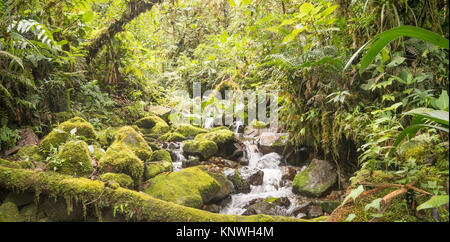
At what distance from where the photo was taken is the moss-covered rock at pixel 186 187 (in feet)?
10.7

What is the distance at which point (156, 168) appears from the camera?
386 centimetres

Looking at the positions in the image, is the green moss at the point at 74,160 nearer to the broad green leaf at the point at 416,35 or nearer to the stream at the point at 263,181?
the stream at the point at 263,181

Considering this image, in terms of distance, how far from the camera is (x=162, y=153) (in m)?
4.35

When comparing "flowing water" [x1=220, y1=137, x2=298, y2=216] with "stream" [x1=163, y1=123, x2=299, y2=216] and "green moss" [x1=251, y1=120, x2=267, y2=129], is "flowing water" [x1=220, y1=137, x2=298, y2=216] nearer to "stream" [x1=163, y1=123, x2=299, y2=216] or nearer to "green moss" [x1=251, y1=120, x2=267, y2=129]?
"stream" [x1=163, y1=123, x2=299, y2=216]

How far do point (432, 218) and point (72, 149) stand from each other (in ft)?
11.9

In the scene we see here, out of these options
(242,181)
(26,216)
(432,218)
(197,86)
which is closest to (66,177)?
(26,216)

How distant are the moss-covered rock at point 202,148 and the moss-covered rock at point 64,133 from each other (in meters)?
1.91

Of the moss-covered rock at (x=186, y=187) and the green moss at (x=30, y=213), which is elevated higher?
the green moss at (x=30, y=213)

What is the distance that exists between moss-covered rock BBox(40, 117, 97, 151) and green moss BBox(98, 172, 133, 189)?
82cm

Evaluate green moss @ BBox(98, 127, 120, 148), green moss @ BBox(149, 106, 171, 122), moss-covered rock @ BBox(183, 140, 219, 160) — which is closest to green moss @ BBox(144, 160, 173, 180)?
green moss @ BBox(98, 127, 120, 148)

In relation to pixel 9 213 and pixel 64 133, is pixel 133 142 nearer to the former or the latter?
pixel 64 133

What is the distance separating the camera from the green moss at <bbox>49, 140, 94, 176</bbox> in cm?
279

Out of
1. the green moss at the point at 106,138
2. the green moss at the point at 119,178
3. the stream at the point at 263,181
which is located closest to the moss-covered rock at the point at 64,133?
the green moss at the point at 106,138

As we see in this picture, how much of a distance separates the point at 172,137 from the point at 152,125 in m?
0.82
